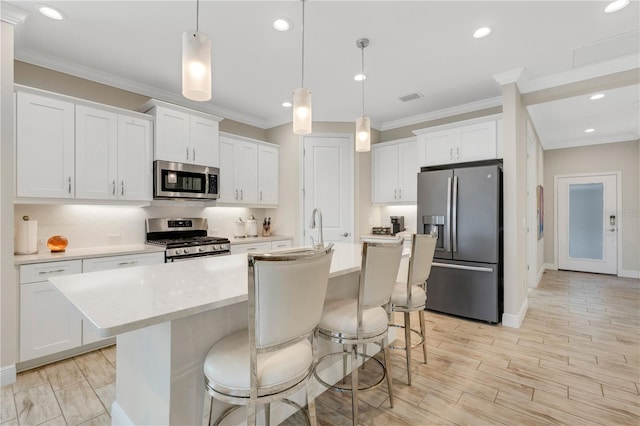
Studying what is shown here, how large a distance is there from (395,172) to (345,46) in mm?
2380

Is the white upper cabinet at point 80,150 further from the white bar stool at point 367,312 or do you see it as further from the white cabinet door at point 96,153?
the white bar stool at point 367,312

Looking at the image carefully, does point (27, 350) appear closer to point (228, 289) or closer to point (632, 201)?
point (228, 289)

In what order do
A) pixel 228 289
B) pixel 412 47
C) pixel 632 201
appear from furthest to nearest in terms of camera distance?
pixel 632 201, pixel 412 47, pixel 228 289

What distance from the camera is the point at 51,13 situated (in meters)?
2.40

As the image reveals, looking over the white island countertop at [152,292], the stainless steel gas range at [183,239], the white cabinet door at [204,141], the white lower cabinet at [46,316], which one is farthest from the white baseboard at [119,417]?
the white cabinet door at [204,141]

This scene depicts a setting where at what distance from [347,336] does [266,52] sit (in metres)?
2.67

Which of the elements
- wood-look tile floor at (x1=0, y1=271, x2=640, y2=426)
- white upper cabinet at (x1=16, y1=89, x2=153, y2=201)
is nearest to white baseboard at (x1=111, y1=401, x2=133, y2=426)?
wood-look tile floor at (x1=0, y1=271, x2=640, y2=426)

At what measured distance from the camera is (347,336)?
176 cm


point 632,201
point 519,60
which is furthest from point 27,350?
point 632,201

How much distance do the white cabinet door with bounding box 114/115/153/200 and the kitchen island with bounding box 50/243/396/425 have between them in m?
1.88

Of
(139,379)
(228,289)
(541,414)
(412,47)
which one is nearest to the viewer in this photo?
(228,289)

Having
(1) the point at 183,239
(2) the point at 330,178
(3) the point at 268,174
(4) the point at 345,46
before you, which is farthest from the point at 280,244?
(4) the point at 345,46

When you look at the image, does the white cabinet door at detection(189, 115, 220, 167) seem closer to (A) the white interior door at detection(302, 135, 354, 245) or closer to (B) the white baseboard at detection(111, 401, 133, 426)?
(A) the white interior door at detection(302, 135, 354, 245)

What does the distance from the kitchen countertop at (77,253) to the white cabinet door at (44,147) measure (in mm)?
534
